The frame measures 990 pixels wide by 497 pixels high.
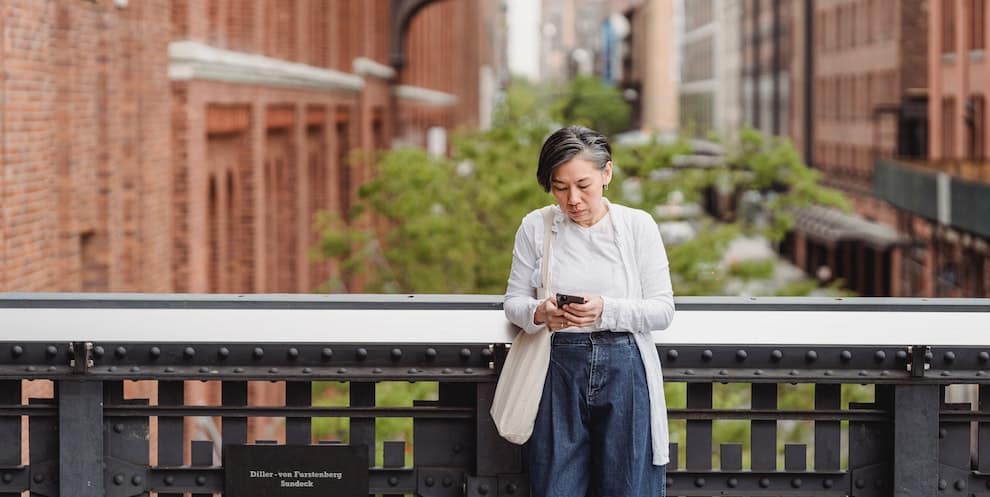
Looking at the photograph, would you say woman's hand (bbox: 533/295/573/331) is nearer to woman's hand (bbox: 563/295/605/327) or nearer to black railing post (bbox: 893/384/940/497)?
woman's hand (bbox: 563/295/605/327)

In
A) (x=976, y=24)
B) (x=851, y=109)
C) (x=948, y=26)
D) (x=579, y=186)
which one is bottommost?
(x=579, y=186)

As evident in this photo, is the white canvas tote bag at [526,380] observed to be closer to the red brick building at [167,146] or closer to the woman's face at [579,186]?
the woman's face at [579,186]

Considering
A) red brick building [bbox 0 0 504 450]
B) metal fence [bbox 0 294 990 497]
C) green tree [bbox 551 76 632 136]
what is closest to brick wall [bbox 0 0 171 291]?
red brick building [bbox 0 0 504 450]

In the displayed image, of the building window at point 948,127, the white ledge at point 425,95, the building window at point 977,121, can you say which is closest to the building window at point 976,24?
the building window at point 977,121

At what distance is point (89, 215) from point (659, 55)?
14309cm

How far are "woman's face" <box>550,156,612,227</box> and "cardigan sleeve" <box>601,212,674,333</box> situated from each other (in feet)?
0.49

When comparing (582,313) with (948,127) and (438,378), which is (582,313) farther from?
(948,127)

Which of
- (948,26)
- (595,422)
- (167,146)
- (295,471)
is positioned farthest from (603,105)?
(595,422)

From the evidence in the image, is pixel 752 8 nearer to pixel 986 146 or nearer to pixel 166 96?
pixel 986 146

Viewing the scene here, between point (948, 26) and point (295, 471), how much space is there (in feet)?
147

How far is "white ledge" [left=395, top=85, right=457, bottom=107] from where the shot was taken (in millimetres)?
51225

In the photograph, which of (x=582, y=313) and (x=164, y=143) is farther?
(x=164, y=143)

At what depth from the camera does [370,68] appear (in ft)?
136

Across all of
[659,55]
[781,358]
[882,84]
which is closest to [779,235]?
[781,358]
